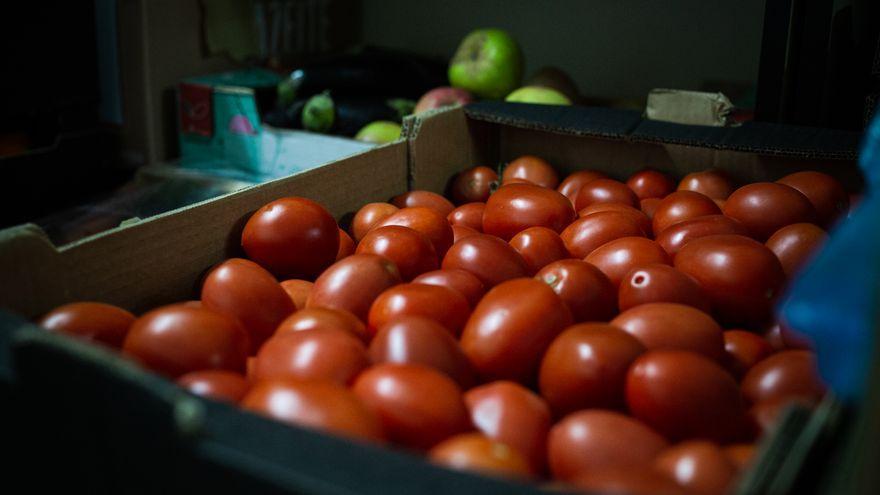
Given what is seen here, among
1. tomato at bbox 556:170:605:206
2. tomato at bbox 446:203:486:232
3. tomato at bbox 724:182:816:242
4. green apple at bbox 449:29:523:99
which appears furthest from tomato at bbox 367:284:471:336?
green apple at bbox 449:29:523:99

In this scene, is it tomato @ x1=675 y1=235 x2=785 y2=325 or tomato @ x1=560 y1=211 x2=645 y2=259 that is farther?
tomato @ x1=560 y1=211 x2=645 y2=259

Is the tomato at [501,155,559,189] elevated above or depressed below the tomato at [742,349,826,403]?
above

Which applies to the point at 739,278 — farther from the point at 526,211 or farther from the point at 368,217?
the point at 368,217

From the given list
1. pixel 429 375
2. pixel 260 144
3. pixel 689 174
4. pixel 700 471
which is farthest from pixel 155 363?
pixel 260 144

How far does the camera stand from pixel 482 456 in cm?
71

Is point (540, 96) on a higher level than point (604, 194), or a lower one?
higher

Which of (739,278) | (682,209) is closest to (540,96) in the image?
(682,209)

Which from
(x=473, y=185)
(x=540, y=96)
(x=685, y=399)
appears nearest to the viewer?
(x=685, y=399)

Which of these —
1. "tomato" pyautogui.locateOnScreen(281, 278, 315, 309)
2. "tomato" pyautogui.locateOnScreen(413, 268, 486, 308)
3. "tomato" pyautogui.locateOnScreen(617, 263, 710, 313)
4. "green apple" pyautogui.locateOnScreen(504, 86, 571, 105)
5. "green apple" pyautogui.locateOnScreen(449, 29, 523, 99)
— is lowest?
"tomato" pyautogui.locateOnScreen(281, 278, 315, 309)

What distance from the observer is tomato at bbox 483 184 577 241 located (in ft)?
4.66

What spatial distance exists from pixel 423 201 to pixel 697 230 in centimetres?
56

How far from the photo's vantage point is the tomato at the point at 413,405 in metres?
0.79

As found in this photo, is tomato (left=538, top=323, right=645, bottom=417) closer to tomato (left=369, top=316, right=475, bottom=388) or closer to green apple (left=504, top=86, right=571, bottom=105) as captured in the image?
tomato (left=369, top=316, right=475, bottom=388)

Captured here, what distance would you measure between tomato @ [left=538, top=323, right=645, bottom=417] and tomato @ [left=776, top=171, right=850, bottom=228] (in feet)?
2.30
